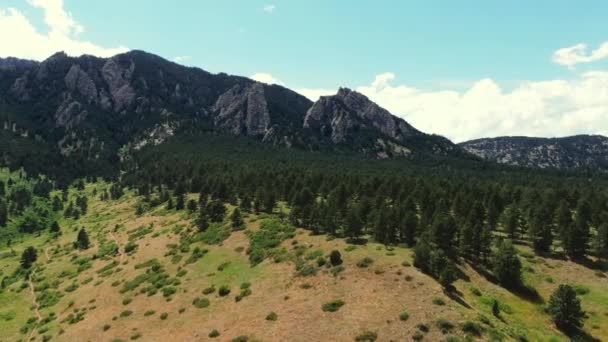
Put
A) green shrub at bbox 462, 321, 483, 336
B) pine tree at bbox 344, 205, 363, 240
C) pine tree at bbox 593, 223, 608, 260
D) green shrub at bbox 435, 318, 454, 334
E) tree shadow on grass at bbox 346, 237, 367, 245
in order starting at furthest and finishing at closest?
pine tree at bbox 344, 205, 363, 240
tree shadow on grass at bbox 346, 237, 367, 245
pine tree at bbox 593, 223, 608, 260
green shrub at bbox 435, 318, 454, 334
green shrub at bbox 462, 321, 483, 336

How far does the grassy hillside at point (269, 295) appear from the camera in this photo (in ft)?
151

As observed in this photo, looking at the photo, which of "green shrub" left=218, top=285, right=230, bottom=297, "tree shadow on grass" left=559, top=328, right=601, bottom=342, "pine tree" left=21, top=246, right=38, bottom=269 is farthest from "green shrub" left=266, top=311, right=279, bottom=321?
"pine tree" left=21, top=246, right=38, bottom=269

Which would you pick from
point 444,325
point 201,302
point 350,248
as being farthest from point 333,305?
point 201,302

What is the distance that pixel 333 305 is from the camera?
165ft

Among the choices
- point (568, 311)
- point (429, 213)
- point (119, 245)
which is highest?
point (429, 213)

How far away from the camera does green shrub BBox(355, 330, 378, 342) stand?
42.2m

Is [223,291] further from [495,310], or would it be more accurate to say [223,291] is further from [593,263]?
[593,263]

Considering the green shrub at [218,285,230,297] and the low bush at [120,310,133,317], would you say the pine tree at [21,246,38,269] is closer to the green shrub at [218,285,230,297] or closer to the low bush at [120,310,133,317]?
the low bush at [120,310,133,317]

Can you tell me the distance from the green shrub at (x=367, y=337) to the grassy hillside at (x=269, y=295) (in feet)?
0.45

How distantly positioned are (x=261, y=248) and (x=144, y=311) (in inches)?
949

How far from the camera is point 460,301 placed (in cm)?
4966

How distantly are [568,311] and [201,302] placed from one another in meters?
48.2

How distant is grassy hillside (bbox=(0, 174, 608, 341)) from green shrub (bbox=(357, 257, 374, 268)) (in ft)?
0.98

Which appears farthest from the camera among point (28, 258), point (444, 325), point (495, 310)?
point (28, 258)
